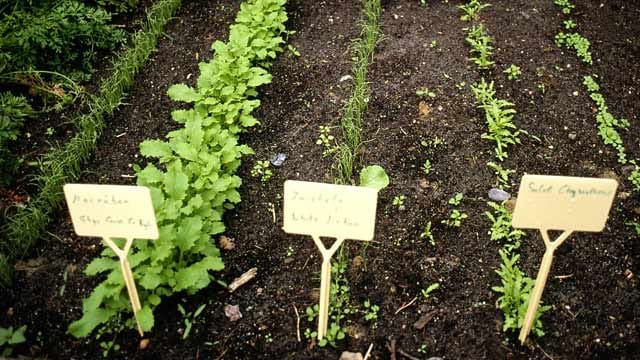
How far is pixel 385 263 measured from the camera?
10.4 ft

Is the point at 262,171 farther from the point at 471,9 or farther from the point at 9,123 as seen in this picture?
the point at 471,9

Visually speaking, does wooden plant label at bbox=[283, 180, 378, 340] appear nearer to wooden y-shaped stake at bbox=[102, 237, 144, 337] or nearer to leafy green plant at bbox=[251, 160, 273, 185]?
wooden y-shaped stake at bbox=[102, 237, 144, 337]

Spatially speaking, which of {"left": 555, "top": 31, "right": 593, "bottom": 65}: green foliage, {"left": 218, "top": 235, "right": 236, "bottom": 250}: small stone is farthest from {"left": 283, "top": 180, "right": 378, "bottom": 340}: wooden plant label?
{"left": 555, "top": 31, "right": 593, "bottom": 65}: green foliage

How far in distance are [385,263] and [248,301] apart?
797mm

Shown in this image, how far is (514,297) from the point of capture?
9.46 ft

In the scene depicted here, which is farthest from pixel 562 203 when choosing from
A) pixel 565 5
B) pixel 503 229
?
pixel 565 5

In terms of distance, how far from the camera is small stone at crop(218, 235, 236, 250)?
3.28m

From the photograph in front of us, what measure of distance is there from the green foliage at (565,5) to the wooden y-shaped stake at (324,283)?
11.5 feet

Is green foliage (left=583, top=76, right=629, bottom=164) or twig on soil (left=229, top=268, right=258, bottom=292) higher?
green foliage (left=583, top=76, right=629, bottom=164)

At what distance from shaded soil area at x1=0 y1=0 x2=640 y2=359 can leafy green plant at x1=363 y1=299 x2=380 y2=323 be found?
0.04 metres

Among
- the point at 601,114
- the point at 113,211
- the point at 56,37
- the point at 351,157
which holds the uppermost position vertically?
the point at 56,37

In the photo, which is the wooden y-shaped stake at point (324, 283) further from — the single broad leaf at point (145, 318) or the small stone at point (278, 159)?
the small stone at point (278, 159)

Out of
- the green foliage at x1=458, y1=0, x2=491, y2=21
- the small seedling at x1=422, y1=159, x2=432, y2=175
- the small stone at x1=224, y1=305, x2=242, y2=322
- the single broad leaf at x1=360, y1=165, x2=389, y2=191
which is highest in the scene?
the green foliage at x1=458, y1=0, x2=491, y2=21

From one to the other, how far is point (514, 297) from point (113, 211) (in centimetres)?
201
